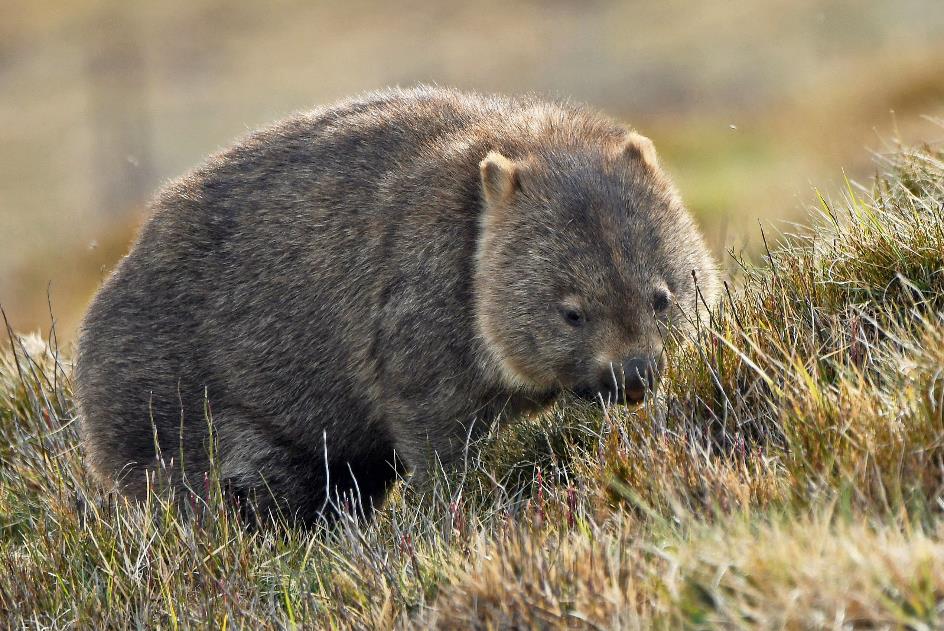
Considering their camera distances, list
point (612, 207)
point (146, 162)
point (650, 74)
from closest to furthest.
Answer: point (612, 207), point (146, 162), point (650, 74)

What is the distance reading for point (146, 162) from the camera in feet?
100

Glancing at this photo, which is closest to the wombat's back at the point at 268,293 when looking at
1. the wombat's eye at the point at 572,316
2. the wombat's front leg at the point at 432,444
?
the wombat's front leg at the point at 432,444

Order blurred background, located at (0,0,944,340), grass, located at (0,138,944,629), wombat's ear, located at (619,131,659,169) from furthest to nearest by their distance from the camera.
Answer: blurred background, located at (0,0,944,340) < wombat's ear, located at (619,131,659,169) < grass, located at (0,138,944,629)

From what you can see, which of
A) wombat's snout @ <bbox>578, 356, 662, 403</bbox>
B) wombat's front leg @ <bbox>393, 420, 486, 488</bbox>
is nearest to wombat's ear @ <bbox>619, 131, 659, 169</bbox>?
wombat's snout @ <bbox>578, 356, 662, 403</bbox>

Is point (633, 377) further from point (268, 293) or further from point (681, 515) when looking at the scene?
point (268, 293)

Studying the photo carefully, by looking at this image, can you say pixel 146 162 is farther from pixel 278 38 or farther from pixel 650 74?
pixel 278 38

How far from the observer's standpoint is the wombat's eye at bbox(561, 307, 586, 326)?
13.6 ft

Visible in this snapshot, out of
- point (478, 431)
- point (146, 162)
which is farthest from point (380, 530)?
point (146, 162)

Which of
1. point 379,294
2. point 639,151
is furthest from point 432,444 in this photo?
point 639,151

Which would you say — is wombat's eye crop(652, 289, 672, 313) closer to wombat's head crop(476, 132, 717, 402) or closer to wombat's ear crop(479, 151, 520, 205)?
wombat's head crop(476, 132, 717, 402)

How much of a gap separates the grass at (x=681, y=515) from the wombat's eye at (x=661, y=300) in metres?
0.22

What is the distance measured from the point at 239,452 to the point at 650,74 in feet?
105

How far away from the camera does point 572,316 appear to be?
4168 mm

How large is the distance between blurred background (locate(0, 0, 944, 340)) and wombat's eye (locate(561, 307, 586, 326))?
15.9 feet
